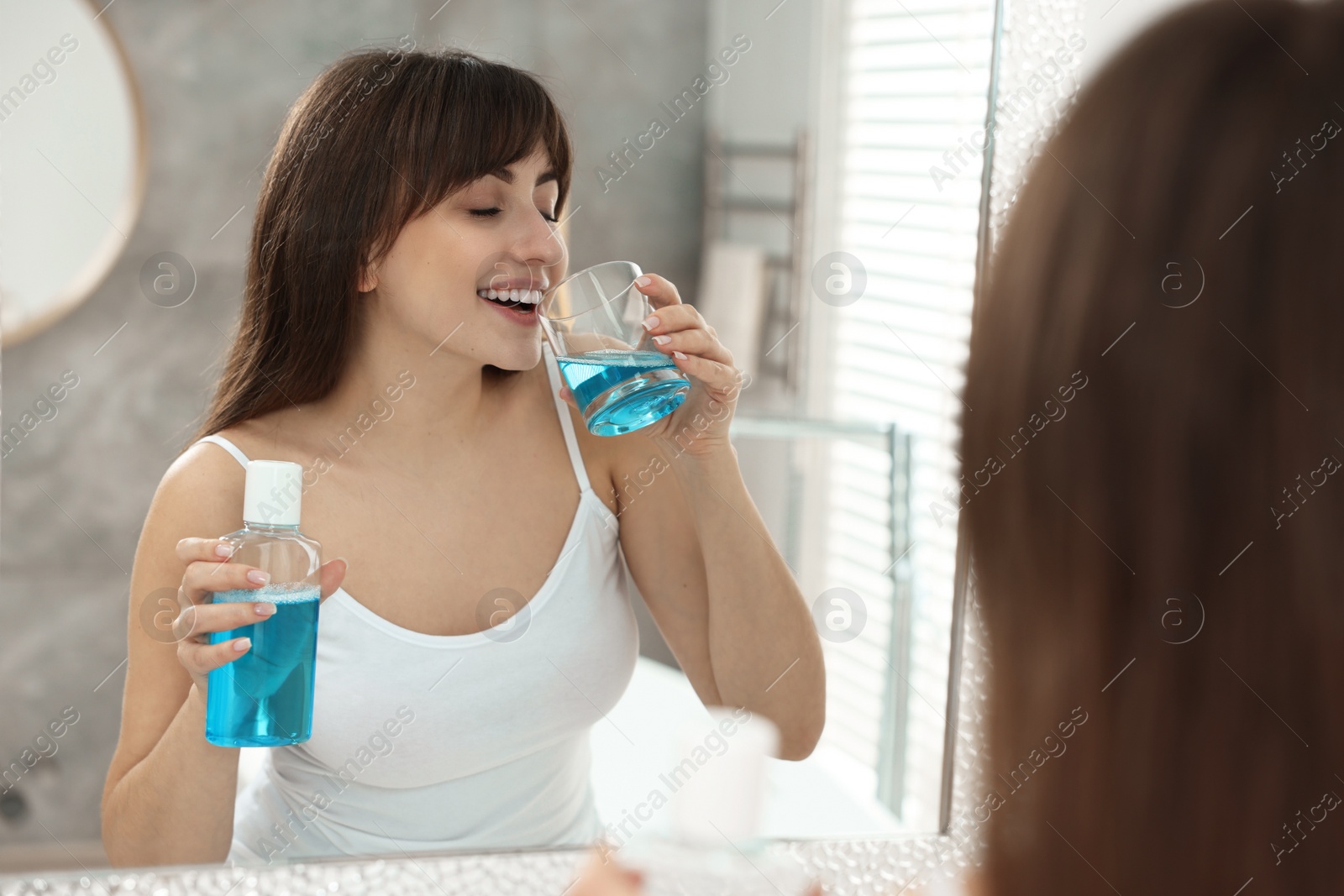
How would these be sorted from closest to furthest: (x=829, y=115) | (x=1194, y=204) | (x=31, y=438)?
1. (x=1194, y=204)
2. (x=31, y=438)
3. (x=829, y=115)

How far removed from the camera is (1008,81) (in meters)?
0.79

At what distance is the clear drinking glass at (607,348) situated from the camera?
63 centimetres

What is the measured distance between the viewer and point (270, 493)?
0.61 meters

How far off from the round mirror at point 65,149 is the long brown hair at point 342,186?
9 cm

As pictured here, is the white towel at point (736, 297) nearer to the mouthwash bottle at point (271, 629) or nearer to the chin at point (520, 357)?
the chin at point (520, 357)

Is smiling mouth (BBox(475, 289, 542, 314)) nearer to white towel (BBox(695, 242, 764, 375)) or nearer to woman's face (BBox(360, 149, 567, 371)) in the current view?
woman's face (BBox(360, 149, 567, 371))

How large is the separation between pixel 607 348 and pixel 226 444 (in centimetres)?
24

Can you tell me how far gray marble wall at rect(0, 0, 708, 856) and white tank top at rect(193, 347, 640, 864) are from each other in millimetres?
122

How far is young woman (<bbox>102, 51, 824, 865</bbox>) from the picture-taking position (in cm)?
62

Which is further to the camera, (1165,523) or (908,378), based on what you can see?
(908,378)

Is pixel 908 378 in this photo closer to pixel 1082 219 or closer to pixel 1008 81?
pixel 1008 81

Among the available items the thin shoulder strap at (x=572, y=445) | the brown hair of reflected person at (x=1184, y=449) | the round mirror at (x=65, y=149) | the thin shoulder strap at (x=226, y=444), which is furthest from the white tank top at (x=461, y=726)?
the brown hair of reflected person at (x=1184, y=449)

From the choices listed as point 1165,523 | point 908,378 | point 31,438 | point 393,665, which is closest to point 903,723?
point 908,378

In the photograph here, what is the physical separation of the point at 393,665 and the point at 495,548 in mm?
100
